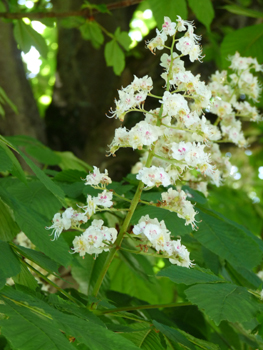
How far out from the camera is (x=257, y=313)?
26.6 inches

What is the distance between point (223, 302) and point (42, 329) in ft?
0.97

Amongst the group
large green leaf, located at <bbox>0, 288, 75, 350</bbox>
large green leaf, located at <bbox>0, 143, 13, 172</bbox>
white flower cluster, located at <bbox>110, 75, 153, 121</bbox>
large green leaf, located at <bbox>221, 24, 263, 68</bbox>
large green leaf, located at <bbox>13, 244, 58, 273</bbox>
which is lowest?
large green leaf, located at <bbox>0, 288, 75, 350</bbox>

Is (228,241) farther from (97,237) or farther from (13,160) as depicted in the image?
(13,160)

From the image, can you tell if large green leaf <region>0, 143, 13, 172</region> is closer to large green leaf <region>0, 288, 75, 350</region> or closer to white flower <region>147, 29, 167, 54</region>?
large green leaf <region>0, 288, 75, 350</region>

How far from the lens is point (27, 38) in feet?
5.17

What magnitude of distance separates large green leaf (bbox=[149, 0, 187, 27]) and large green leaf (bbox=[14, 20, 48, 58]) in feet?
Answer: 1.51

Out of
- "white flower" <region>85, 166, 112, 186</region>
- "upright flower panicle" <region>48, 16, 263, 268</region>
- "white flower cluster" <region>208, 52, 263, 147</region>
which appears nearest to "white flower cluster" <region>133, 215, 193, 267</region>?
"upright flower panicle" <region>48, 16, 263, 268</region>

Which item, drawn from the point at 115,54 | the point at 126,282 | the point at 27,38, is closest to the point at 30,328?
the point at 126,282

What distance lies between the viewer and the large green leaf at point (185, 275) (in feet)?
2.26

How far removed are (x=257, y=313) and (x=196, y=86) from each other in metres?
0.44

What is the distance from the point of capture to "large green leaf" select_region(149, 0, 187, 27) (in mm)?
1400

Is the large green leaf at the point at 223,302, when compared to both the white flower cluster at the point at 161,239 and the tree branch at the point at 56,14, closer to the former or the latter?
the white flower cluster at the point at 161,239

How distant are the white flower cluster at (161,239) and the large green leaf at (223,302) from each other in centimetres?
11

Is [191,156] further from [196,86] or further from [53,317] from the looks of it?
[53,317]
